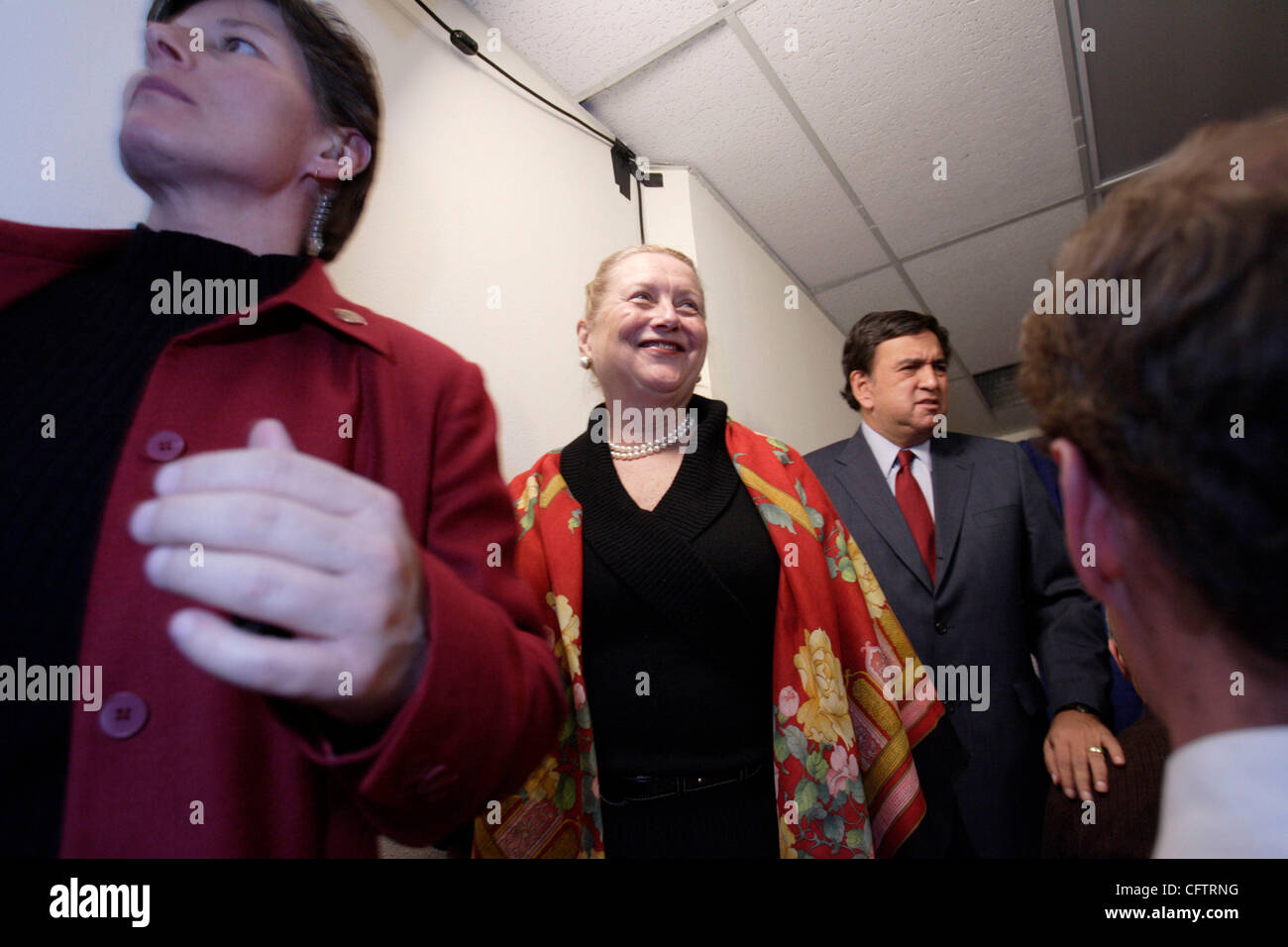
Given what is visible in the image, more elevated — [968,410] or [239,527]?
[968,410]

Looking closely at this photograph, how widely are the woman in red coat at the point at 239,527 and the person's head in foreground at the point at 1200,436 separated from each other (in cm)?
34

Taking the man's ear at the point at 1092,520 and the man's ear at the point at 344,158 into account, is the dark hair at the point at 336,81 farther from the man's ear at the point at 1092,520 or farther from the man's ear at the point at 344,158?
the man's ear at the point at 1092,520

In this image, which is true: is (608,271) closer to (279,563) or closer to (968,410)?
(279,563)

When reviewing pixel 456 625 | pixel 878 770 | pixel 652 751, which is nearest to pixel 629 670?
pixel 652 751

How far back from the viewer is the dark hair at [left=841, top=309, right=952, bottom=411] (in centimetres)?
150

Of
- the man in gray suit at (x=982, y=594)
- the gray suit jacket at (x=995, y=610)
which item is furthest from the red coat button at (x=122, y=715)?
the gray suit jacket at (x=995, y=610)

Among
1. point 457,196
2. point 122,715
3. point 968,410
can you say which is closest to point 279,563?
point 122,715

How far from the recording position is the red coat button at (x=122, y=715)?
A: 1.10 ft

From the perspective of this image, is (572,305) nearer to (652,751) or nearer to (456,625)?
(652,751)

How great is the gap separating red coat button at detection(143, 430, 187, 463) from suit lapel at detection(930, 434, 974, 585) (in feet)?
3.82

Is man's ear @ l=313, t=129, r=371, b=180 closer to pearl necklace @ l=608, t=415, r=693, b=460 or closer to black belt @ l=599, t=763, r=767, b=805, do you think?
pearl necklace @ l=608, t=415, r=693, b=460

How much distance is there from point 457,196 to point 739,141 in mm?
844

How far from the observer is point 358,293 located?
0.85 m

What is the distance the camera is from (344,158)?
0.59 m
